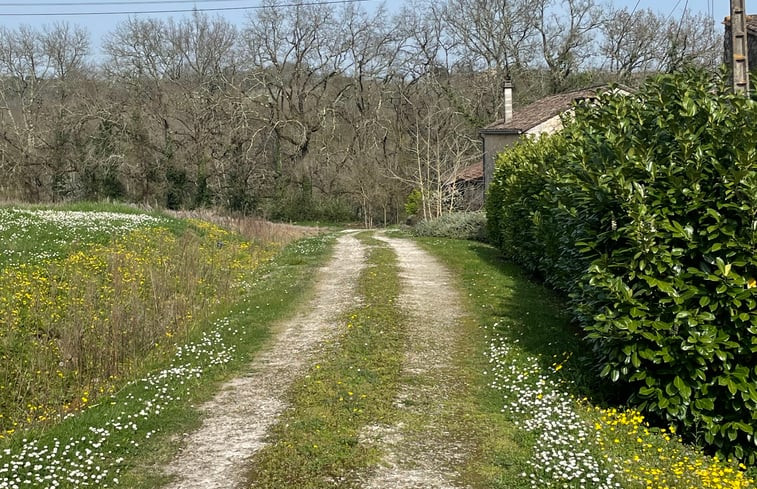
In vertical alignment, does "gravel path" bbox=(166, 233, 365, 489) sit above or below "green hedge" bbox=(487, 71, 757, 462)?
below

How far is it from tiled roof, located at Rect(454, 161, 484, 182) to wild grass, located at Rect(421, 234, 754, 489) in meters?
29.1

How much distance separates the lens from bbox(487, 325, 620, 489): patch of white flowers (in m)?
4.90

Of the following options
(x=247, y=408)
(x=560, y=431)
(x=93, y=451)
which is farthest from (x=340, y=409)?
(x=93, y=451)

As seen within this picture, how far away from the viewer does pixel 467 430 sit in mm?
5871

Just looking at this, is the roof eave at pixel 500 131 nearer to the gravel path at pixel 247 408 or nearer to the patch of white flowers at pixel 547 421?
the gravel path at pixel 247 408

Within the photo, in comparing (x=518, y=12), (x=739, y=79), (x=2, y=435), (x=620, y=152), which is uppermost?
(x=518, y=12)

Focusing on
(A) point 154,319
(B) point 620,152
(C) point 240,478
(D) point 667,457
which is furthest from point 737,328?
(A) point 154,319

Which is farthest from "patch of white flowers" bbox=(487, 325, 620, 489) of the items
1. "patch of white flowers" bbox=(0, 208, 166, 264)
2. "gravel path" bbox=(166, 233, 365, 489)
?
"patch of white flowers" bbox=(0, 208, 166, 264)

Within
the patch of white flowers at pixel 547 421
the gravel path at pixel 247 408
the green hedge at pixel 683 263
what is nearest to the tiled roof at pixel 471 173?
the gravel path at pixel 247 408

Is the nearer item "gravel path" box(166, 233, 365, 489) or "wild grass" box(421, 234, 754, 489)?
"wild grass" box(421, 234, 754, 489)

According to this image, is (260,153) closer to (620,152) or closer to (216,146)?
(216,146)

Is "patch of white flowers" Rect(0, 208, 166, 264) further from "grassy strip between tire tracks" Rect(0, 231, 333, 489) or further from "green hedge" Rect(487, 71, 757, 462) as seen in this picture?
"green hedge" Rect(487, 71, 757, 462)

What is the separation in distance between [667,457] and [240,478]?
3.24 m

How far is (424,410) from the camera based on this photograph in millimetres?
6359
